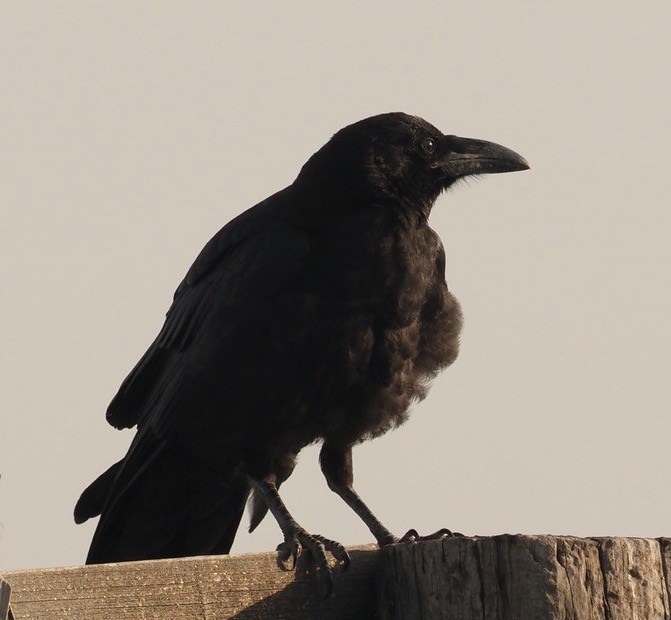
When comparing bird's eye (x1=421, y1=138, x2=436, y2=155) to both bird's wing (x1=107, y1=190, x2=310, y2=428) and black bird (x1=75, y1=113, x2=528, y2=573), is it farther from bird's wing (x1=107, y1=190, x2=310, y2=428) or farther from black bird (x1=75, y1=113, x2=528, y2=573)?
bird's wing (x1=107, y1=190, x2=310, y2=428)

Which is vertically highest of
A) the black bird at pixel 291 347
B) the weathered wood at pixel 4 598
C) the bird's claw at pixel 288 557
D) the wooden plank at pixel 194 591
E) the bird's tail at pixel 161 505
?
the black bird at pixel 291 347

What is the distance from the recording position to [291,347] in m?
5.07

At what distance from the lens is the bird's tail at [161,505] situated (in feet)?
17.8

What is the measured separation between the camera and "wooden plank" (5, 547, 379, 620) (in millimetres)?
2531

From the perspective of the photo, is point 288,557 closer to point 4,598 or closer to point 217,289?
point 4,598

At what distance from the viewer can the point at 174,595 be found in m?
2.72

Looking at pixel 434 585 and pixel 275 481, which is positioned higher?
pixel 275 481

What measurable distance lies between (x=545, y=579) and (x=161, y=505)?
3203 millimetres

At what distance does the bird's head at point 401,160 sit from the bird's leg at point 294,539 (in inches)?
55.9

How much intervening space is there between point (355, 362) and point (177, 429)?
893 millimetres

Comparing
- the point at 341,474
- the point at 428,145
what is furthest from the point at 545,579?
the point at 428,145

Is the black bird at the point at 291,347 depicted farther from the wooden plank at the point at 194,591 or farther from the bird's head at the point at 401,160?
the wooden plank at the point at 194,591

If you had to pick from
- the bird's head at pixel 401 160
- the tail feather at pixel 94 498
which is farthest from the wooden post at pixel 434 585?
the bird's head at pixel 401 160

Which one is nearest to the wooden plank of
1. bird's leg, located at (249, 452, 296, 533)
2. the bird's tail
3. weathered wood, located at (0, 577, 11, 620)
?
weathered wood, located at (0, 577, 11, 620)
